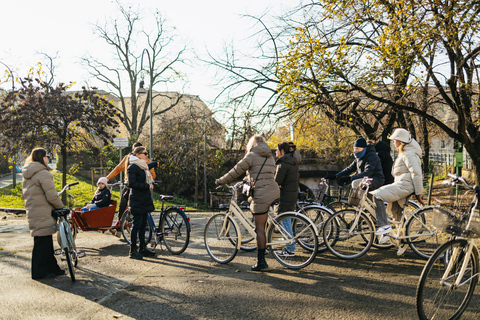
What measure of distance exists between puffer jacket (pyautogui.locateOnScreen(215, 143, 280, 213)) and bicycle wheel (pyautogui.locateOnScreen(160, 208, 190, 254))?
1.62 meters

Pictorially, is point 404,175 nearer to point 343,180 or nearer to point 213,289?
point 343,180

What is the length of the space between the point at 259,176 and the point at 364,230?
187 cm

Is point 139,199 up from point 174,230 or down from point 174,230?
up

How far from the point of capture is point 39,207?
600 centimetres

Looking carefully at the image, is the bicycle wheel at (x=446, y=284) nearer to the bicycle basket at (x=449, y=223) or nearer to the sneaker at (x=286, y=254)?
the bicycle basket at (x=449, y=223)

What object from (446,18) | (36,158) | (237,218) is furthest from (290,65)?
(36,158)

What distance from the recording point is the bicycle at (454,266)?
12.4 ft

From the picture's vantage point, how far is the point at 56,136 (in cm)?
1597

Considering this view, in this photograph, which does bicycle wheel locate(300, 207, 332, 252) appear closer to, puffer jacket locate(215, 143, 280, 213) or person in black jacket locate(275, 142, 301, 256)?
person in black jacket locate(275, 142, 301, 256)

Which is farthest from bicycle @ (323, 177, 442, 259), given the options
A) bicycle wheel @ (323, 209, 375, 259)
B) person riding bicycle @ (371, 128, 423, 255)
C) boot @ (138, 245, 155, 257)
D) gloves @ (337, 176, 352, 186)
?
boot @ (138, 245, 155, 257)

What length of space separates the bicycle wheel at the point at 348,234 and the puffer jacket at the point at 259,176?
1122 millimetres

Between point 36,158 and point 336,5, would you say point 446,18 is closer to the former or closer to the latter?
point 336,5

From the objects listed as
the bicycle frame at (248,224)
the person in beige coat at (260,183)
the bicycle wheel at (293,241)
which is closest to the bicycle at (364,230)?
the bicycle wheel at (293,241)

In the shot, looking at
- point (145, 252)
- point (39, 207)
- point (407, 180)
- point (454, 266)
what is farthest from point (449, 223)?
point (39, 207)
